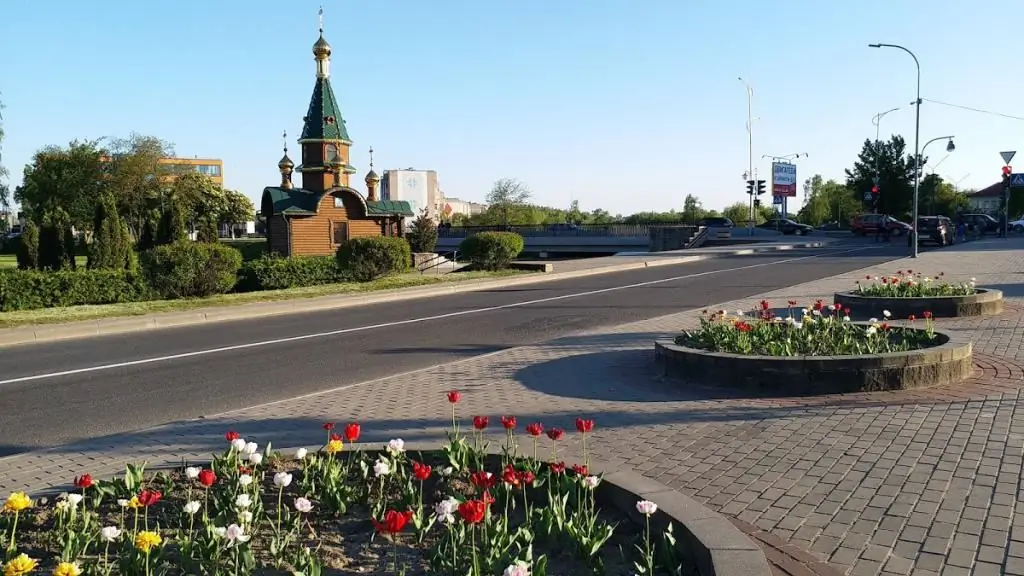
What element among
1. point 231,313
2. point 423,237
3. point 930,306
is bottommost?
point 231,313

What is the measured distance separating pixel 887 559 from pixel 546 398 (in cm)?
422

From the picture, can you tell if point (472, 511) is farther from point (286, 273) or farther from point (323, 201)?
point (323, 201)

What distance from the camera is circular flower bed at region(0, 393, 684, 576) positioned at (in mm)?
3553

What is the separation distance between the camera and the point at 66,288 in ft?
59.3

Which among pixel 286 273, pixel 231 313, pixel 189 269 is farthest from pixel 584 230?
pixel 231 313

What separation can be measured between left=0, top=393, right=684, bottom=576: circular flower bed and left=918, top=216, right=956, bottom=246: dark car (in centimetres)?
4365

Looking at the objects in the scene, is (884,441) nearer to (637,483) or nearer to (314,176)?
(637,483)

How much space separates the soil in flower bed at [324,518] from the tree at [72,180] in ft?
230

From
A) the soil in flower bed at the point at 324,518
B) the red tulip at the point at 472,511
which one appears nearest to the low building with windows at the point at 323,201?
the soil in flower bed at the point at 324,518

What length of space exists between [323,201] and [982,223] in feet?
167

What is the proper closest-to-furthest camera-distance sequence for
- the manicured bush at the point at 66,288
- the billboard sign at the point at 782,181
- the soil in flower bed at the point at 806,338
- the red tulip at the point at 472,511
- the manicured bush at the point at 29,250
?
the red tulip at the point at 472,511, the soil in flower bed at the point at 806,338, the manicured bush at the point at 66,288, the manicured bush at the point at 29,250, the billboard sign at the point at 782,181

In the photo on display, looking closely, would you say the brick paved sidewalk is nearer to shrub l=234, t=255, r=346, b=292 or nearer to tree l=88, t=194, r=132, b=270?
shrub l=234, t=255, r=346, b=292

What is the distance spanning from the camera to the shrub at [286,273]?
75.2ft

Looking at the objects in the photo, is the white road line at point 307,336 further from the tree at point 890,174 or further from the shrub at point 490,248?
the tree at point 890,174
